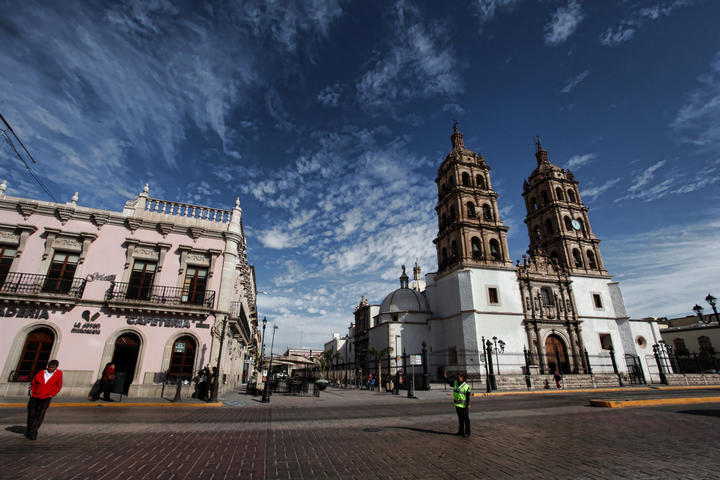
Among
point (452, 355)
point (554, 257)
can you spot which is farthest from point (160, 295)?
point (554, 257)

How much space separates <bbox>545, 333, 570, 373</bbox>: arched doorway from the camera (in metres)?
33.3

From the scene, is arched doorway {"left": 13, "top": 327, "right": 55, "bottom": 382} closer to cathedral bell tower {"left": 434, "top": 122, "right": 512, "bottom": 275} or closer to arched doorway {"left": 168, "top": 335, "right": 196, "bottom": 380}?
arched doorway {"left": 168, "top": 335, "right": 196, "bottom": 380}

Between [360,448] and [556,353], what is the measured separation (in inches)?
1400

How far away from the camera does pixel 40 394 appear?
6.82 m

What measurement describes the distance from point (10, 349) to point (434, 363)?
3329cm

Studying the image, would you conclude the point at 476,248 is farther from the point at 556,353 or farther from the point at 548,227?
the point at 548,227

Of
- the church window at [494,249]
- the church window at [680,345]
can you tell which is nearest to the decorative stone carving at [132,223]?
the church window at [494,249]

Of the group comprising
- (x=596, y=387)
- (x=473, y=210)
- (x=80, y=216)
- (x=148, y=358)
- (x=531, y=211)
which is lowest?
(x=596, y=387)

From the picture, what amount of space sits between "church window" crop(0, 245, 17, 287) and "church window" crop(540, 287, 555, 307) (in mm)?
42475

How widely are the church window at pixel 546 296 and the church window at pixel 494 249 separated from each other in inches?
244

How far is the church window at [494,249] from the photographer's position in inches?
1421

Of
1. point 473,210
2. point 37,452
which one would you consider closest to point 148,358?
point 37,452

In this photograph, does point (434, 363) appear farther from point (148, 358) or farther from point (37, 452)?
point (37, 452)

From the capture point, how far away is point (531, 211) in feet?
152
